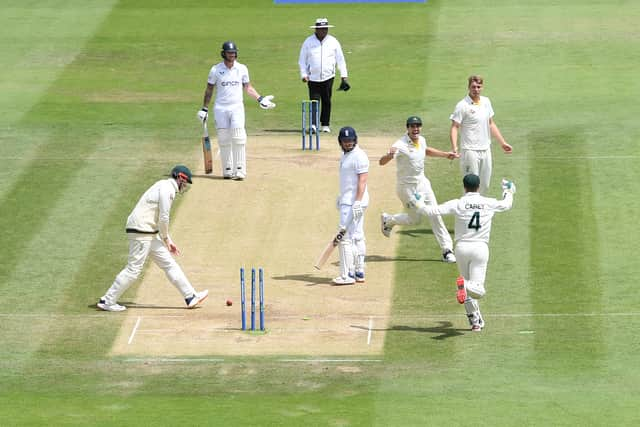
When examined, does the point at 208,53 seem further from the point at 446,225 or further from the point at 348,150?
the point at 348,150

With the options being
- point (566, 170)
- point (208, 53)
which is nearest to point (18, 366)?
point (566, 170)

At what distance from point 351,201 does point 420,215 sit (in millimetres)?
1456

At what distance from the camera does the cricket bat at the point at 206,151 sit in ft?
88.1

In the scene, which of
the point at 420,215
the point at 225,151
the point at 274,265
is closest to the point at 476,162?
the point at 420,215

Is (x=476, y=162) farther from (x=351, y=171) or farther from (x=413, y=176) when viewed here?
(x=351, y=171)

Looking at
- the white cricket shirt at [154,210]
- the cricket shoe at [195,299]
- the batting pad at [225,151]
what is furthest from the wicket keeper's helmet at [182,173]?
the batting pad at [225,151]

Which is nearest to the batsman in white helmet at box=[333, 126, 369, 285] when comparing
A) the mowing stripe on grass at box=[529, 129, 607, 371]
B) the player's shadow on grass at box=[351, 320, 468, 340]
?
the player's shadow on grass at box=[351, 320, 468, 340]

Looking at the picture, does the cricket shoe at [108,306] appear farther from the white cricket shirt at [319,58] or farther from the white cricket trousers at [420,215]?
the white cricket shirt at [319,58]

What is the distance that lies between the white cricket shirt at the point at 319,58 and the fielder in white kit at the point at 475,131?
6330 millimetres

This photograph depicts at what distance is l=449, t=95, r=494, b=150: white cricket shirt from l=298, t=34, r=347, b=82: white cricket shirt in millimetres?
6390

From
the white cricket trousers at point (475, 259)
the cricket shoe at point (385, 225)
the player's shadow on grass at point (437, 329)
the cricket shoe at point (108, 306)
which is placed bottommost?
the cricket shoe at point (108, 306)

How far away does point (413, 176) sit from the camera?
890 inches

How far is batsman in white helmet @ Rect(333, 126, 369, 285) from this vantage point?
21422 millimetres

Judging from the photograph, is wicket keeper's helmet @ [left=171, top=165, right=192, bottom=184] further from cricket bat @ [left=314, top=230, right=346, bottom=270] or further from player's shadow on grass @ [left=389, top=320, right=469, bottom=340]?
player's shadow on grass @ [left=389, top=320, right=469, bottom=340]
